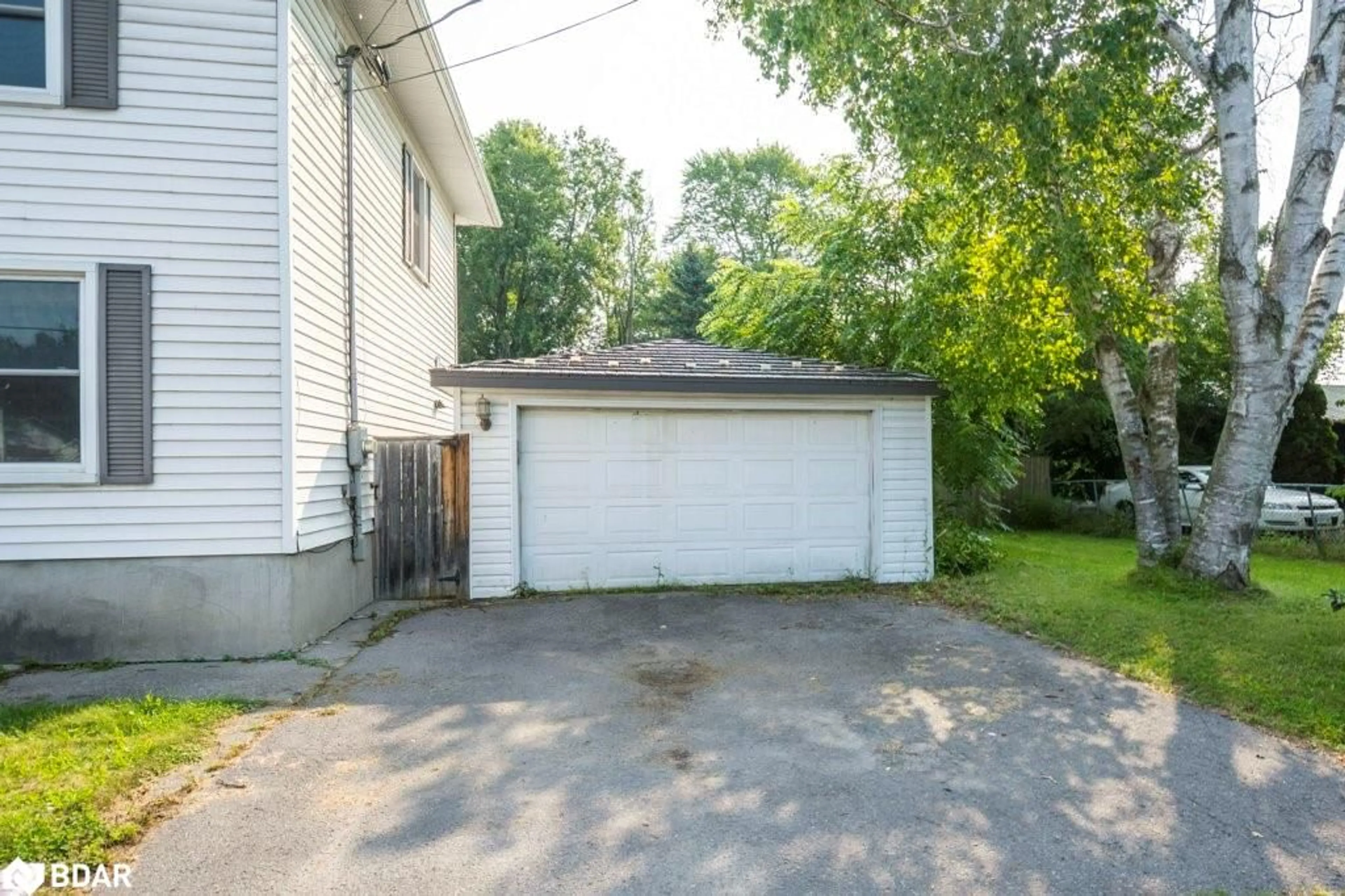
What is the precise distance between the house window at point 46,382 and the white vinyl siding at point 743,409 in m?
3.18

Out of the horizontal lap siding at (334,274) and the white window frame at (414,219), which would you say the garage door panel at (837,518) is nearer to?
the horizontal lap siding at (334,274)

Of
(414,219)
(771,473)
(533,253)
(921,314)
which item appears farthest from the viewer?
(533,253)

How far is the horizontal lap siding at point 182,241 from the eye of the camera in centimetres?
566

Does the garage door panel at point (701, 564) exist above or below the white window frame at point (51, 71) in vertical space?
below

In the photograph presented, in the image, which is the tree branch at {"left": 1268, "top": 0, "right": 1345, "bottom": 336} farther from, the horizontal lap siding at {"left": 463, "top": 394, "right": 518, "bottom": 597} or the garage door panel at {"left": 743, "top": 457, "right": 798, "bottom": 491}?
the horizontal lap siding at {"left": 463, "top": 394, "right": 518, "bottom": 597}

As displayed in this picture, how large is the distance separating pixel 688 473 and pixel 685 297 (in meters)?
20.5

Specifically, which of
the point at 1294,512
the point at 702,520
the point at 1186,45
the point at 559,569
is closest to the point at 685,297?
the point at 1294,512

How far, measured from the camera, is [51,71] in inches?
223

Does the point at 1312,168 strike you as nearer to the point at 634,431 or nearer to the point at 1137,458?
the point at 1137,458

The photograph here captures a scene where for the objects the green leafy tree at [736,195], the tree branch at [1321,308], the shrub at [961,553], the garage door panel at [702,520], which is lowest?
the shrub at [961,553]

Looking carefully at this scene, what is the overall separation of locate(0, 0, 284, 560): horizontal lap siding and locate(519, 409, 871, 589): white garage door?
2865 millimetres

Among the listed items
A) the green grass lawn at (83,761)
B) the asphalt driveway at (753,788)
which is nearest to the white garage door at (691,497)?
the asphalt driveway at (753,788)

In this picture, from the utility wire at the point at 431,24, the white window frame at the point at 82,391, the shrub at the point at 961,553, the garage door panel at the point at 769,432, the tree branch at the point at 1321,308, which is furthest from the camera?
the shrub at the point at 961,553

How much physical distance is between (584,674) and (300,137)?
186 inches
